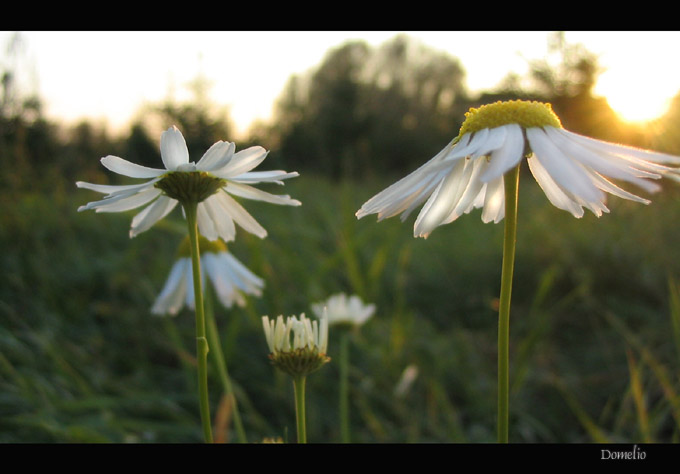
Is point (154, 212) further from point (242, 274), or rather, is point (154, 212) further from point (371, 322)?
point (371, 322)

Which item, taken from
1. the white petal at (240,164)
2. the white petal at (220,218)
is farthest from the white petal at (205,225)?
the white petal at (240,164)

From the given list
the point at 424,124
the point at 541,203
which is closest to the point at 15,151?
the point at 541,203

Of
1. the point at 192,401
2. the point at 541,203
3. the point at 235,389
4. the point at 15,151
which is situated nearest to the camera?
the point at 235,389

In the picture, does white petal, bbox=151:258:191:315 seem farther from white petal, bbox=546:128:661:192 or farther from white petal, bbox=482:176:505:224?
white petal, bbox=546:128:661:192

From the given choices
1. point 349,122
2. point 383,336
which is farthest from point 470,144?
point 349,122

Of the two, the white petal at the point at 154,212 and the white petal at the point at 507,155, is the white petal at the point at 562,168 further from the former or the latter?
the white petal at the point at 154,212
